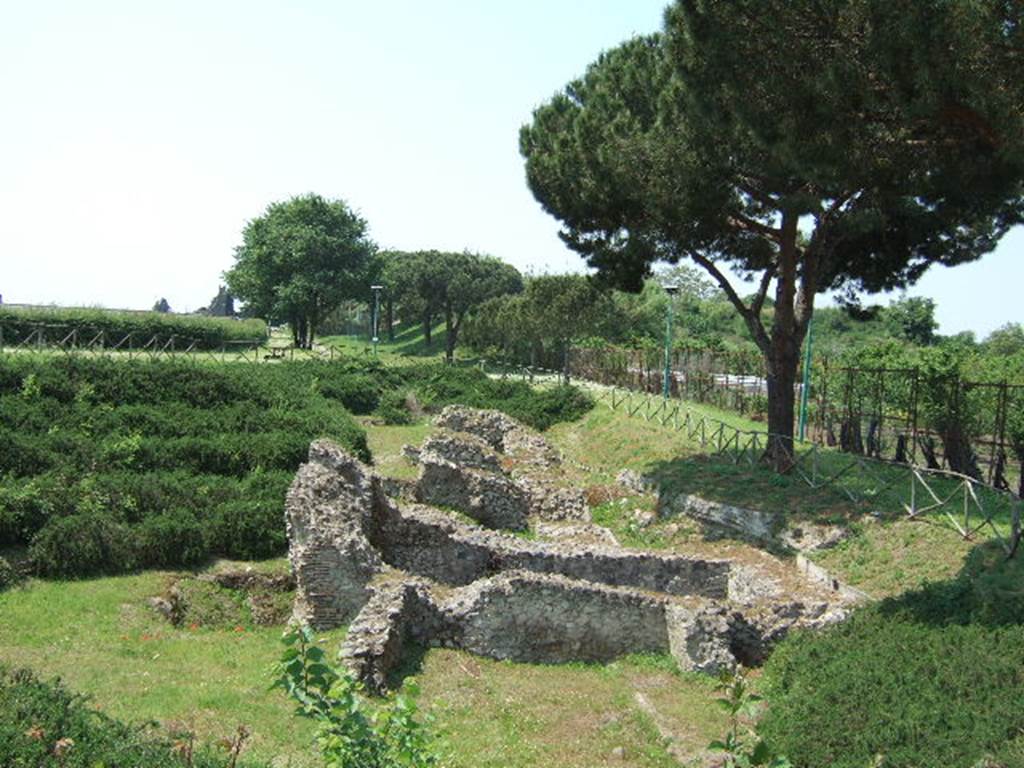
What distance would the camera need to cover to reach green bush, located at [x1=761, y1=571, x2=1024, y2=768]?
451 inches

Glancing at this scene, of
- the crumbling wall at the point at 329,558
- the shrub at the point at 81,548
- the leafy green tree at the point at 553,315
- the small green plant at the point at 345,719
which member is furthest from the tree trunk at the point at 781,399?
the leafy green tree at the point at 553,315

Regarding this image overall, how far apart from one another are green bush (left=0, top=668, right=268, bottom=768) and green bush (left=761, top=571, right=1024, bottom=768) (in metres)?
7.19

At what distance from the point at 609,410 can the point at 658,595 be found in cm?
2372

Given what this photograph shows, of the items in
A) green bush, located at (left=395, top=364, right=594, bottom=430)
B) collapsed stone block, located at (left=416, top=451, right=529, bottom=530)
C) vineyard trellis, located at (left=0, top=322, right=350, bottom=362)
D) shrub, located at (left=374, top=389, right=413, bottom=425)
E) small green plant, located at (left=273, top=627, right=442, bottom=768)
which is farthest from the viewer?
vineyard trellis, located at (left=0, top=322, right=350, bottom=362)

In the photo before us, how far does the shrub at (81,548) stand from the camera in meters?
19.9

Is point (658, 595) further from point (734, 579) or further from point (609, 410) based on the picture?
point (609, 410)

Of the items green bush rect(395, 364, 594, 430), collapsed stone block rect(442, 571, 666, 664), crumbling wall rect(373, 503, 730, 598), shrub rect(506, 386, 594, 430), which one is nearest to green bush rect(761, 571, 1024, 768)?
collapsed stone block rect(442, 571, 666, 664)

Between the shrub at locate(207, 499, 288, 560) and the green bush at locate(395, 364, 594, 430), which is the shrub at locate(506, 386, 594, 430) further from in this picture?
the shrub at locate(207, 499, 288, 560)

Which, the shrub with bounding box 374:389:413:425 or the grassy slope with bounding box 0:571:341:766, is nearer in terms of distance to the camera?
the grassy slope with bounding box 0:571:341:766

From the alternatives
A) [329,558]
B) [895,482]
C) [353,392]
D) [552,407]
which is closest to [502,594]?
[329,558]

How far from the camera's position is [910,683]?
12797 millimetres

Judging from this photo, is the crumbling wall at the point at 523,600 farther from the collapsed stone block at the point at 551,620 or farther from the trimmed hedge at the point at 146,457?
the trimmed hedge at the point at 146,457

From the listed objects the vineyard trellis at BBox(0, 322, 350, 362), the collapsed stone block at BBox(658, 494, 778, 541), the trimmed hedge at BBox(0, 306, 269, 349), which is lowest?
the collapsed stone block at BBox(658, 494, 778, 541)

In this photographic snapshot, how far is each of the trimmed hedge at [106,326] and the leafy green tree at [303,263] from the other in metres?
7.77
